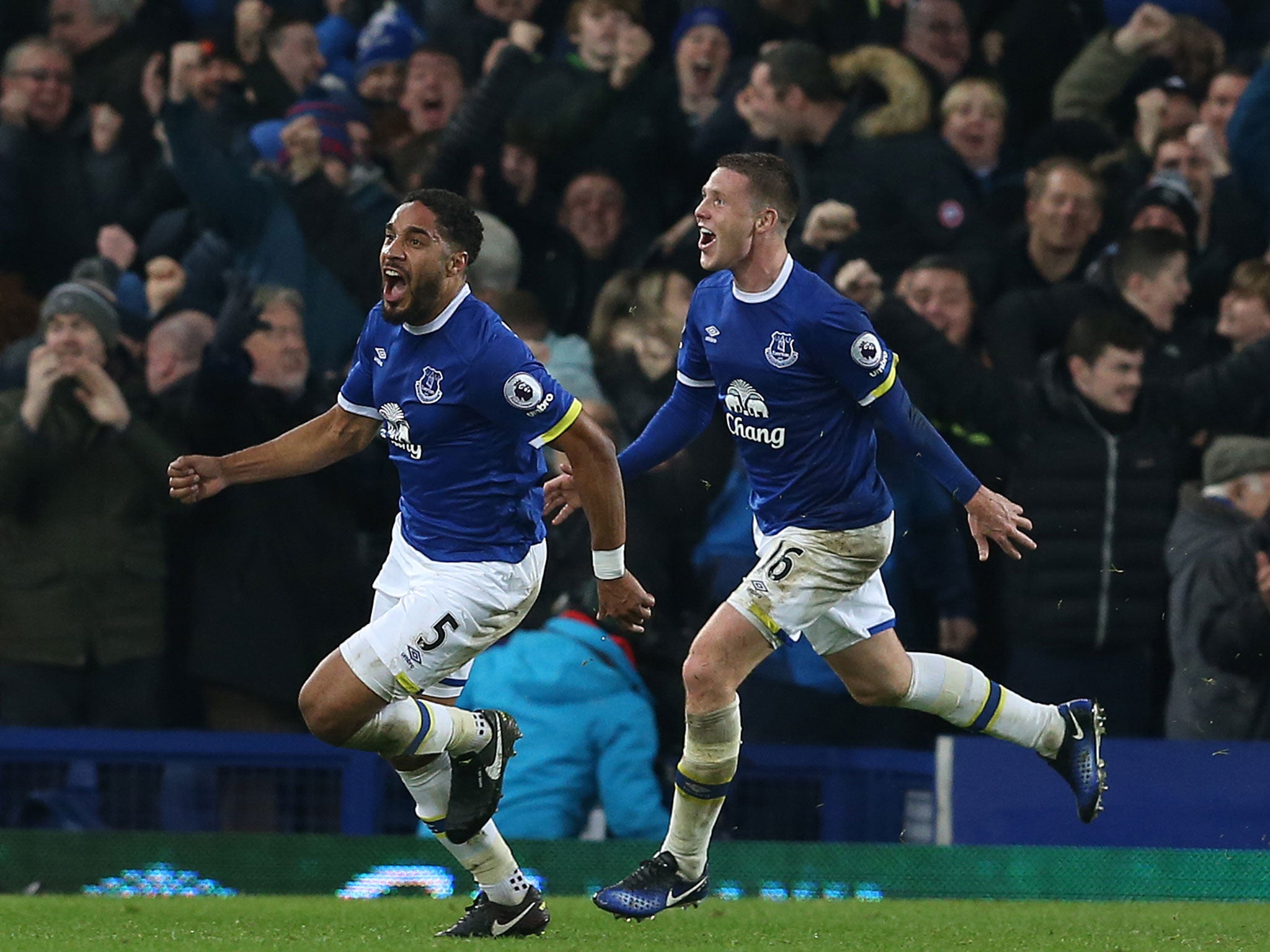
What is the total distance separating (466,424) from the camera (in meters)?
6.46

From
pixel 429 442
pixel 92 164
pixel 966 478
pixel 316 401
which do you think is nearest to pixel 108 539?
pixel 316 401

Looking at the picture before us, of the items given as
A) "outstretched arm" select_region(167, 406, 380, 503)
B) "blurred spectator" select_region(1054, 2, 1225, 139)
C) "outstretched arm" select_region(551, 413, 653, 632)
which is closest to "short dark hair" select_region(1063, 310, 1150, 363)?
"blurred spectator" select_region(1054, 2, 1225, 139)

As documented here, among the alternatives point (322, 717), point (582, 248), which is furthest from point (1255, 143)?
point (322, 717)

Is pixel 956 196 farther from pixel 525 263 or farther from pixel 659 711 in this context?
pixel 659 711

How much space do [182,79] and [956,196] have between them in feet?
12.5

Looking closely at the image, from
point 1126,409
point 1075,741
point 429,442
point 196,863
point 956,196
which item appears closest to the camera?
point 429,442

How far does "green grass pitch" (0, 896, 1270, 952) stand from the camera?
21.0 feet

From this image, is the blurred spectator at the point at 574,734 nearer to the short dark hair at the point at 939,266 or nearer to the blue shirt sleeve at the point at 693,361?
the blue shirt sleeve at the point at 693,361

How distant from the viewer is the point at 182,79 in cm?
1033

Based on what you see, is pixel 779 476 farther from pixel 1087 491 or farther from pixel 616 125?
pixel 616 125

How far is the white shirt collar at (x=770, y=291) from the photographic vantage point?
6.88 m

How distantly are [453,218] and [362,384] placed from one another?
644 mm

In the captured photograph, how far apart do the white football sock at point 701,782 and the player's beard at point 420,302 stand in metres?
1.54

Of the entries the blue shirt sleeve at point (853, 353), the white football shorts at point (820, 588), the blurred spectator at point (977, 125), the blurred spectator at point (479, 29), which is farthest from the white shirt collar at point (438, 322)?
the blurred spectator at point (479, 29)
